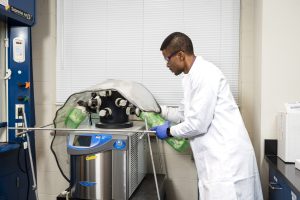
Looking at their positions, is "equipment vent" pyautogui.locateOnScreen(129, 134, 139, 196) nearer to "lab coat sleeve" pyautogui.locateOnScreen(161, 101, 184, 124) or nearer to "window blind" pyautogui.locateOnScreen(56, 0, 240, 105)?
"lab coat sleeve" pyautogui.locateOnScreen(161, 101, 184, 124)

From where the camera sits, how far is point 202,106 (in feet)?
5.10

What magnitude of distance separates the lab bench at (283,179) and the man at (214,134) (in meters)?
0.12

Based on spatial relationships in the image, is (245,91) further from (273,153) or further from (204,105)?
(204,105)

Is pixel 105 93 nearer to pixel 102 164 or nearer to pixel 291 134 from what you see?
pixel 102 164

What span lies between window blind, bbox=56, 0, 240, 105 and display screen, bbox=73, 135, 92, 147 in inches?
34.8

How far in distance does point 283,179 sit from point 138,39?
63.3 inches

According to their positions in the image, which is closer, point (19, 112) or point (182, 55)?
point (182, 55)

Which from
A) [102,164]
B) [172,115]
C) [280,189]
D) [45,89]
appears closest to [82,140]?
[102,164]

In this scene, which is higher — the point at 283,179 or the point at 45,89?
the point at 45,89

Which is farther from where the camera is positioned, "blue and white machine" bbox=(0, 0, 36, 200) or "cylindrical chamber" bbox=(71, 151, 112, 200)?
"blue and white machine" bbox=(0, 0, 36, 200)

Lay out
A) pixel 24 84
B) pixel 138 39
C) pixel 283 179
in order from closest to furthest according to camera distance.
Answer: pixel 283 179 → pixel 24 84 → pixel 138 39

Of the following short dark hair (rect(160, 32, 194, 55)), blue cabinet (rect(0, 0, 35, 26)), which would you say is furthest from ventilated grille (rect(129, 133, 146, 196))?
blue cabinet (rect(0, 0, 35, 26))

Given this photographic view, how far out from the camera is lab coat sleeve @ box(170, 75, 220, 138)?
5.10 feet

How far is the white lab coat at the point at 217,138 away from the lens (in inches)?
60.9
